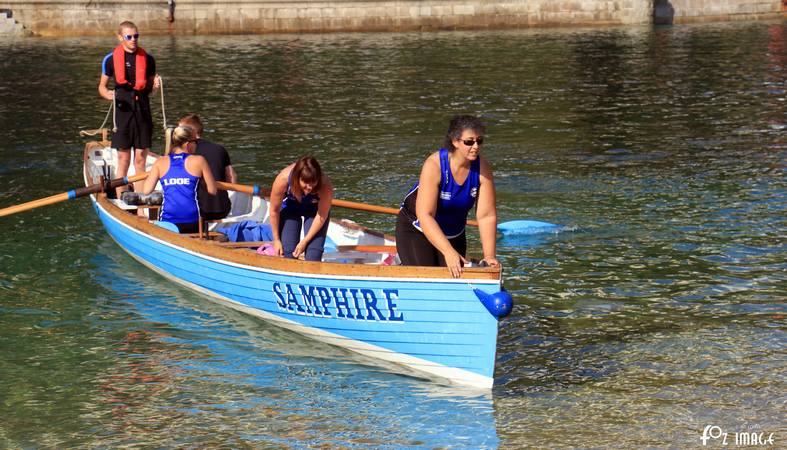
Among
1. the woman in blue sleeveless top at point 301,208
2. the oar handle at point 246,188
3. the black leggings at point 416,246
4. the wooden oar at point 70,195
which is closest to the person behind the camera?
the black leggings at point 416,246

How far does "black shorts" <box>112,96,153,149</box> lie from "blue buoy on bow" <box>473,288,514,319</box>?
25.0ft

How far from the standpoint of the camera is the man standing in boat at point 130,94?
614 inches

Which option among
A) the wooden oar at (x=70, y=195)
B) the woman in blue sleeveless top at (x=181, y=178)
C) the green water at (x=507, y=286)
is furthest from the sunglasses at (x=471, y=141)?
the wooden oar at (x=70, y=195)

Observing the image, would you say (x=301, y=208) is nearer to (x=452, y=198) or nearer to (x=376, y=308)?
(x=376, y=308)

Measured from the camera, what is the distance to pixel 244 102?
90.8 ft

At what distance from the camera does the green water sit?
969 centimetres

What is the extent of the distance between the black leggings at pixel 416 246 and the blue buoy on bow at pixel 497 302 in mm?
772

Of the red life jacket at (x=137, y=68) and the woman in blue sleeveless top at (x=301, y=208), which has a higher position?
the red life jacket at (x=137, y=68)

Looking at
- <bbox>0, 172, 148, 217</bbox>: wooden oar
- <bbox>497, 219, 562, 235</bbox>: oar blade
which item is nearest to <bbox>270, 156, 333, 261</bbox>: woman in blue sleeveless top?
<bbox>0, 172, 148, 217</bbox>: wooden oar

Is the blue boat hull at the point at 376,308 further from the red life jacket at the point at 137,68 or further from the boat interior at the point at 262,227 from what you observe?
the red life jacket at the point at 137,68

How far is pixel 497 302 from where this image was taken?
9359 millimetres

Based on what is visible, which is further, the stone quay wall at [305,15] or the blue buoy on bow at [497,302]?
the stone quay wall at [305,15]

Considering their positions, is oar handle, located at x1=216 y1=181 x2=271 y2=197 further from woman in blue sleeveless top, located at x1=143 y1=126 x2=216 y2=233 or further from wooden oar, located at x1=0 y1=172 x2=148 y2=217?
wooden oar, located at x1=0 y1=172 x2=148 y2=217

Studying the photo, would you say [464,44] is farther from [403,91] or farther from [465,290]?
[465,290]
